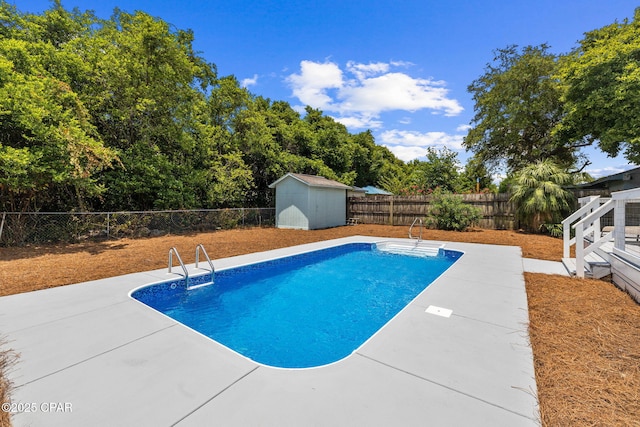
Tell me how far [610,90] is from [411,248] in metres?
9.63

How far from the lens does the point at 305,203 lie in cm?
1370

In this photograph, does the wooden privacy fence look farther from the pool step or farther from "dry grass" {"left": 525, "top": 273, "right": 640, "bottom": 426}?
"dry grass" {"left": 525, "top": 273, "right": 640, "bottom": 426}

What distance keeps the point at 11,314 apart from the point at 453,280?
6982 mm

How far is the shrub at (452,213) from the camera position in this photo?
12.2 m

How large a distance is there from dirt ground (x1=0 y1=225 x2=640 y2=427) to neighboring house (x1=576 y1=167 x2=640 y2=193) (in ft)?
19.3

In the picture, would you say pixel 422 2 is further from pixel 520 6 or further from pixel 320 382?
pixel 320 382

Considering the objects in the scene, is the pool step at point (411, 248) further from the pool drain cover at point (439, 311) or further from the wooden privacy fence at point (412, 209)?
the wooden privacy fence at point (412, 209)

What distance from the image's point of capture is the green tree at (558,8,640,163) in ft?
30.4

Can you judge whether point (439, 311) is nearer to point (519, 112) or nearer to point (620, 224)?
point (620, 224)

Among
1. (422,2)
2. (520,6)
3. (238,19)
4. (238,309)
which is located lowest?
(238,309)

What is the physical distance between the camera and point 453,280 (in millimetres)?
5051

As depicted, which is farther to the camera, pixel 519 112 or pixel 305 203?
pixel 305 203

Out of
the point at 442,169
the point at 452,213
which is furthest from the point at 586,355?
the point at 442,169

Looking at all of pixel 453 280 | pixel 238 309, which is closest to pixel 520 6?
pixel 453 280
